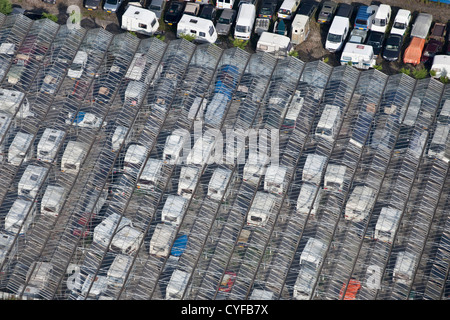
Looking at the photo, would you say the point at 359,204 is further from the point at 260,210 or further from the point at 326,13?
the point at 326,13

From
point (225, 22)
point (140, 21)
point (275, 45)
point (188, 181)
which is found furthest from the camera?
point (225, 22)

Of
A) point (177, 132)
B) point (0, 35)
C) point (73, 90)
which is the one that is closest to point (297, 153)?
point (177, 132)

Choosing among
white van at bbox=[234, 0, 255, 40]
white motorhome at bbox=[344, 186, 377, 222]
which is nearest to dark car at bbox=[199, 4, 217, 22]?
white van at bbox=[234, 0, 255, 40]

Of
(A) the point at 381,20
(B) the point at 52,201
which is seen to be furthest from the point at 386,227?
(B) the point at 52,201

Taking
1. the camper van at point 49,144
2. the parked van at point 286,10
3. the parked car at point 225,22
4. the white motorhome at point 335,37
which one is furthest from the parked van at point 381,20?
the camper van at point 49,144
